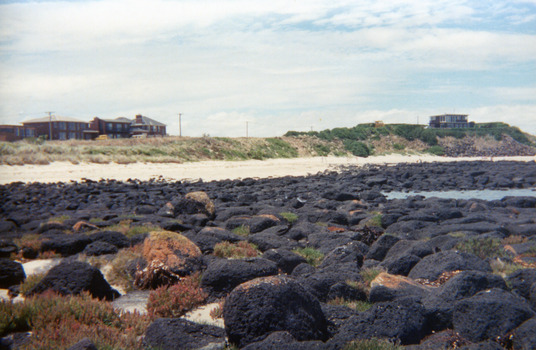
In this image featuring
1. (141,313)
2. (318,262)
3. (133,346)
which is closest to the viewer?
(133,346)

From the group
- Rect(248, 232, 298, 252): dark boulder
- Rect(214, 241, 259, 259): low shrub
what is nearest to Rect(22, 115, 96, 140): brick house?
Rect(248, 232, 298, 252): dark boulder

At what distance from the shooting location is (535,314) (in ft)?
18.2

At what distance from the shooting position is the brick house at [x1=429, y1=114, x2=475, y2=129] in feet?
361

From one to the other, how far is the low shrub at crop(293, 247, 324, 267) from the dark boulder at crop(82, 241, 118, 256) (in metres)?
4.05

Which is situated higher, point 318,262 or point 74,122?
point 74,122

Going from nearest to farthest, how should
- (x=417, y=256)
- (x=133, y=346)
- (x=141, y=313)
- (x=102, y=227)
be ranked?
(x=133, y=346) → (x=141, y=313) → (x=417, y=256) → (x=102, y=227)

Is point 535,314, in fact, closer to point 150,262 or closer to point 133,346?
point 133,346

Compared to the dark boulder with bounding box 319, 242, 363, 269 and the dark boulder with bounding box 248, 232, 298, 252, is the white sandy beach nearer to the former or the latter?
the dark boulder with bounding box 248, 232, 298, 252

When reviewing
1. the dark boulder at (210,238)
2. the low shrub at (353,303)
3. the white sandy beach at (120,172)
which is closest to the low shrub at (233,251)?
the dark boulder at (210,238)

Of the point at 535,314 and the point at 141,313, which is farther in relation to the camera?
the point at 141,313

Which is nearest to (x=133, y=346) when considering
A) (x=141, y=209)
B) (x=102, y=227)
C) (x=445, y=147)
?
(x=102, y=227)

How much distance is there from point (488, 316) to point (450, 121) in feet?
381

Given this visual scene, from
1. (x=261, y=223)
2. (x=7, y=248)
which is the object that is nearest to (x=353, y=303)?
(x=261, y=223)

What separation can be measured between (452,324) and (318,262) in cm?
416
